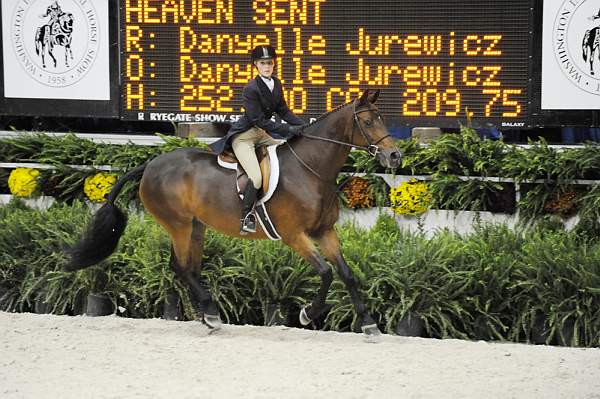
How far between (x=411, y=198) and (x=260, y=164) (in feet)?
6.39

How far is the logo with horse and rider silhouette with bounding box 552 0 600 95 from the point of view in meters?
10.4

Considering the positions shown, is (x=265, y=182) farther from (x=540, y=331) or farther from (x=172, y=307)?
(x=540, y=331)

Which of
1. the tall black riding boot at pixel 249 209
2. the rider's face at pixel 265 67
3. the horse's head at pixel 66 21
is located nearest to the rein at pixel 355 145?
the tall black riding boot at pixel 249 209

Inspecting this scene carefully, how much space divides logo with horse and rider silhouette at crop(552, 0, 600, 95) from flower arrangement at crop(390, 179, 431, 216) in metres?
Answer: 1.62

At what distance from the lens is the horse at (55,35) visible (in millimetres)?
11758

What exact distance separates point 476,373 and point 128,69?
16.7 ft

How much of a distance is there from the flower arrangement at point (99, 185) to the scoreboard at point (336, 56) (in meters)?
0.62

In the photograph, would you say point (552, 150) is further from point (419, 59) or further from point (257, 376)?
point (257, 376)

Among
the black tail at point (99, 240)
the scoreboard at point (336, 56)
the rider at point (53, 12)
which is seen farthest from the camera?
the rider at point (53, 12)

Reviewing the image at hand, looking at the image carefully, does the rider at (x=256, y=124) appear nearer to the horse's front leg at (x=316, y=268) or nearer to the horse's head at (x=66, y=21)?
the horse's front leg at (x=316, y=268)

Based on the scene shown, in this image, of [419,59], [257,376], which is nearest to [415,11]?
[419,59]

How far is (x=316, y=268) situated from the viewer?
900cm

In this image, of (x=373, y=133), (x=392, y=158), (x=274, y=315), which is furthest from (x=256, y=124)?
(x=274, y=315)

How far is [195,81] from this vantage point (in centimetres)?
1114
